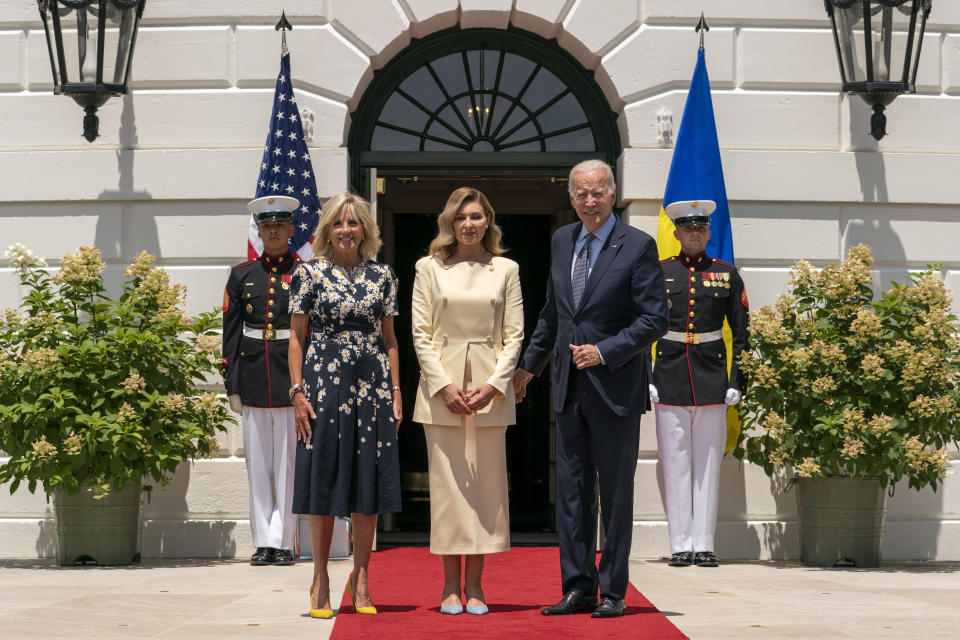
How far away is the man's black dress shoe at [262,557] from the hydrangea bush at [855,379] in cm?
289

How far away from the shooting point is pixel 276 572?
7.48 meters

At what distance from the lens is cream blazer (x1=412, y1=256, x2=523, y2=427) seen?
575 centimetres

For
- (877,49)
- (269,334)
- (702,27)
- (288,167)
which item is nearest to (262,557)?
(269,334)

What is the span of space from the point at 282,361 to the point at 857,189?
388 cm

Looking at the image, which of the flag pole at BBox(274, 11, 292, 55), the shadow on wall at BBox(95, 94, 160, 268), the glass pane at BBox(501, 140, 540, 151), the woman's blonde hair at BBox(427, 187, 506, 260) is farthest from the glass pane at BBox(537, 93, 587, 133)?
the woman's blonde hair at BBox(427, 187, 506, 260)

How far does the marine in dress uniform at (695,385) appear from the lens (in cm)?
788

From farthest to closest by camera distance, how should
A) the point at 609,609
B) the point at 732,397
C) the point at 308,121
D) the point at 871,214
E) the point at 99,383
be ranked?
the point at 871,214
the point at 308,121
the point at 732,397
the point at 99,383
the point at 609,609

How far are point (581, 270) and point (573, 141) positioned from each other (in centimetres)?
326

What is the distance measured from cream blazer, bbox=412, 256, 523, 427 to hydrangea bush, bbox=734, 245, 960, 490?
8.08 ft

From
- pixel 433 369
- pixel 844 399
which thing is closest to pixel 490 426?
pixel 433 369

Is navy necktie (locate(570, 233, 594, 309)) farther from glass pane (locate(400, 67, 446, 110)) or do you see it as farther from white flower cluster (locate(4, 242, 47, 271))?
white flower cluster (locate(4, 242, 47, 271))

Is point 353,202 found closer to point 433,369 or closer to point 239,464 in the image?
point 433,369

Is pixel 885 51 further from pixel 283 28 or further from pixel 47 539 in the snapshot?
pixel 47 539

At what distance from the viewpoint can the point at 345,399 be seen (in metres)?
5.70
